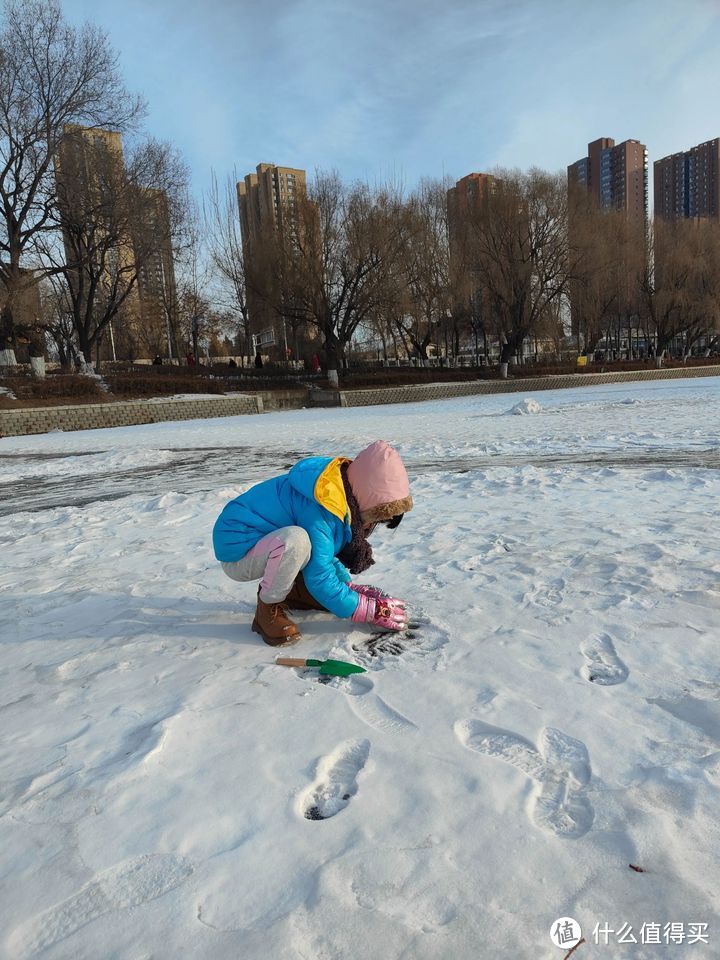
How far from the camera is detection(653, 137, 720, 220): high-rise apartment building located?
199 ft

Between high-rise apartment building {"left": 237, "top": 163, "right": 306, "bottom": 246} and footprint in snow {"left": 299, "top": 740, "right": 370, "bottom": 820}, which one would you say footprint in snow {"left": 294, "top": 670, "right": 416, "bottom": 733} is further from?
high-rise apartment building {"left": 237, "top": 163, "right": 306, "bottom": 246}

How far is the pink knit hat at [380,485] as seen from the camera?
255cm

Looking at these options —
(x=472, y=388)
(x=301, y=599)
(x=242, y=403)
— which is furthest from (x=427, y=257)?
(x=301, y=599)

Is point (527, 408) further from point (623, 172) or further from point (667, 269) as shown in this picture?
point (623, 172)

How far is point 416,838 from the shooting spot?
160cm

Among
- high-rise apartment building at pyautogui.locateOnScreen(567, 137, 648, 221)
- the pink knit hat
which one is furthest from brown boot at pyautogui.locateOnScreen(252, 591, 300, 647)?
high-rise apartment building at pyautogui.locateOnScreen(567, 137, 648, 221)

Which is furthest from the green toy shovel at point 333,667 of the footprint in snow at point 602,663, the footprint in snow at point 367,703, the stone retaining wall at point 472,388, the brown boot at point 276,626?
the stone retaining wall at point 472,388

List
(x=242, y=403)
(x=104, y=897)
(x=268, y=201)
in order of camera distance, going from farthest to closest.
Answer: (x=268, y=201) → (x=242, y=403) → (x=104, y=897)

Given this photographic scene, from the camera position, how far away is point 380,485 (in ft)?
8.36

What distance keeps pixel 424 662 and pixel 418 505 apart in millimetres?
3059

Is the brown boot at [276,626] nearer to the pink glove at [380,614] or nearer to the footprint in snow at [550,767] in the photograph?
the pink glove at [380,614]

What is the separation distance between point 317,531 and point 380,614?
53 centimetres

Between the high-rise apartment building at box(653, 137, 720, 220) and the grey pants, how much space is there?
69.4 meters

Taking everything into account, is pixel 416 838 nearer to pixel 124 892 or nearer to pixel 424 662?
pixel 124 892
